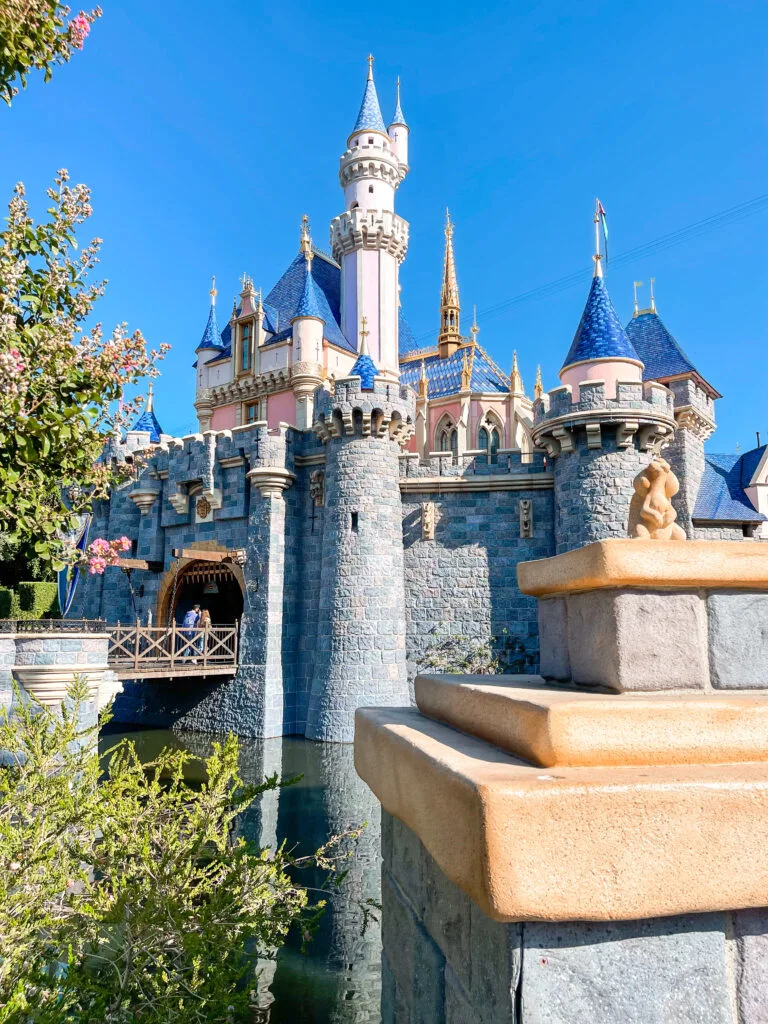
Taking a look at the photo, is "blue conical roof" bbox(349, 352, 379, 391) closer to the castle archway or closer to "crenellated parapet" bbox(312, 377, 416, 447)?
"crenellated parapet" bbox(312, 377, 416, 447)

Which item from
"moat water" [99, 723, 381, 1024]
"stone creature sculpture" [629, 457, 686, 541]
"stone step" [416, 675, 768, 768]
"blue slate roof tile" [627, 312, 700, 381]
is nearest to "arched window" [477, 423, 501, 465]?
"blue slate roof tile" [627, 312, 700, 381]

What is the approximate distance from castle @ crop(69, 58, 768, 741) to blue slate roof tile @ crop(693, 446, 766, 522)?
5 centimetres

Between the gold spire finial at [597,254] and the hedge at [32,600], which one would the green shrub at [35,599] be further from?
the gold spire finial at [597,254]

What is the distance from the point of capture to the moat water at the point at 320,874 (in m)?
4.67

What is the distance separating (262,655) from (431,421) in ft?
45.4

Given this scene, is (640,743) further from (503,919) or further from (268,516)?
(268,516)

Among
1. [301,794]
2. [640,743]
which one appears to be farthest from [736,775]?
[301,794]

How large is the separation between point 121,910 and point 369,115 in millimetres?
25709

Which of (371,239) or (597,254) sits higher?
(371,239)

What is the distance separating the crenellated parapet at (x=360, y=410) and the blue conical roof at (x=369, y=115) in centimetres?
1278

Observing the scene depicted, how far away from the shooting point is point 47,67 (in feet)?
16.7

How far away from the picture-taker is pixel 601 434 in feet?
46.0

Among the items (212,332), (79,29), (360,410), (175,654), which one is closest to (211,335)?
(212,332)

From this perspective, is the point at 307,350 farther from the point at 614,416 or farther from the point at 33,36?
the point at 33,36
